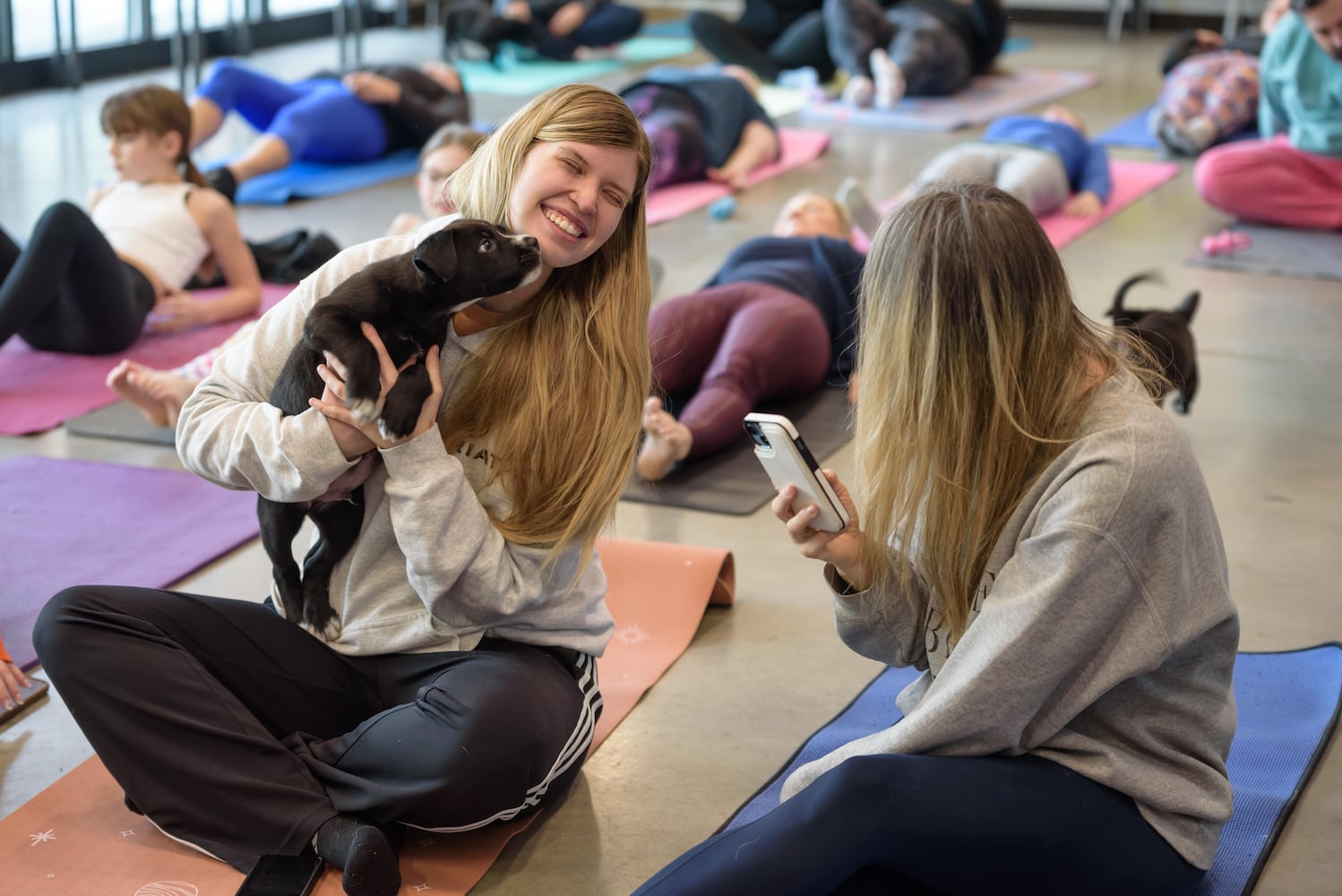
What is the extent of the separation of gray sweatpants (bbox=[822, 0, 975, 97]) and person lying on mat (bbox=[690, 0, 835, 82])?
0.38 metres

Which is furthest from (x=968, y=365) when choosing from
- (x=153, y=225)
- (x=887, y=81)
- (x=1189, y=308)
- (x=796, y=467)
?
(x=887, y=81)

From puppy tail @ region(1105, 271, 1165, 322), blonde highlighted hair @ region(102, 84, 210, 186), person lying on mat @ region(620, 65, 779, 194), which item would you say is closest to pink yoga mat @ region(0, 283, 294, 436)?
blonde highlighted hair @ region(102, 84, 210, 186)

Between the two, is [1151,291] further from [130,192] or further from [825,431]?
[130,192]

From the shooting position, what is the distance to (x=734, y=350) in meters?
3.17

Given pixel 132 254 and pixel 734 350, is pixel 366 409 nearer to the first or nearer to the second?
pixel 734 350

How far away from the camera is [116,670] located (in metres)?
1.68

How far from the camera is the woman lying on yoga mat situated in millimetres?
1657

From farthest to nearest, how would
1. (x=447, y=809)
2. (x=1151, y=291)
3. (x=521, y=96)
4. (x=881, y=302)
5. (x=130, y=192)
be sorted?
1. (x=521, y=96)
2. (x=1151, y=291)
3. (x=130, y=192)
4. (x=447, y=809)
5. (x=881, y=302)

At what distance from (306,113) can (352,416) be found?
4.56m

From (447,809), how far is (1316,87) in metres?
4.64

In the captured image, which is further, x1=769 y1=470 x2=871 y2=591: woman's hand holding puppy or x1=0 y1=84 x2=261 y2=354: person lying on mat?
x1=0 y1=84 x2=261 y2=354: person lying on mat

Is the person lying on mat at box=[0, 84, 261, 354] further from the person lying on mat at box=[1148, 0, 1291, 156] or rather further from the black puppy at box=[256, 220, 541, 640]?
the person lying on mat at box=[1148, 0, 1291, 156]

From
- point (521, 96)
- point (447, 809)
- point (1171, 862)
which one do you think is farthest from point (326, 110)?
point (1171, 862)

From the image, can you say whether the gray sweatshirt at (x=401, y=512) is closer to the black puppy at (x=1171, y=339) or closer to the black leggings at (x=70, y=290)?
the black puppy at (x=1171, y=339)
